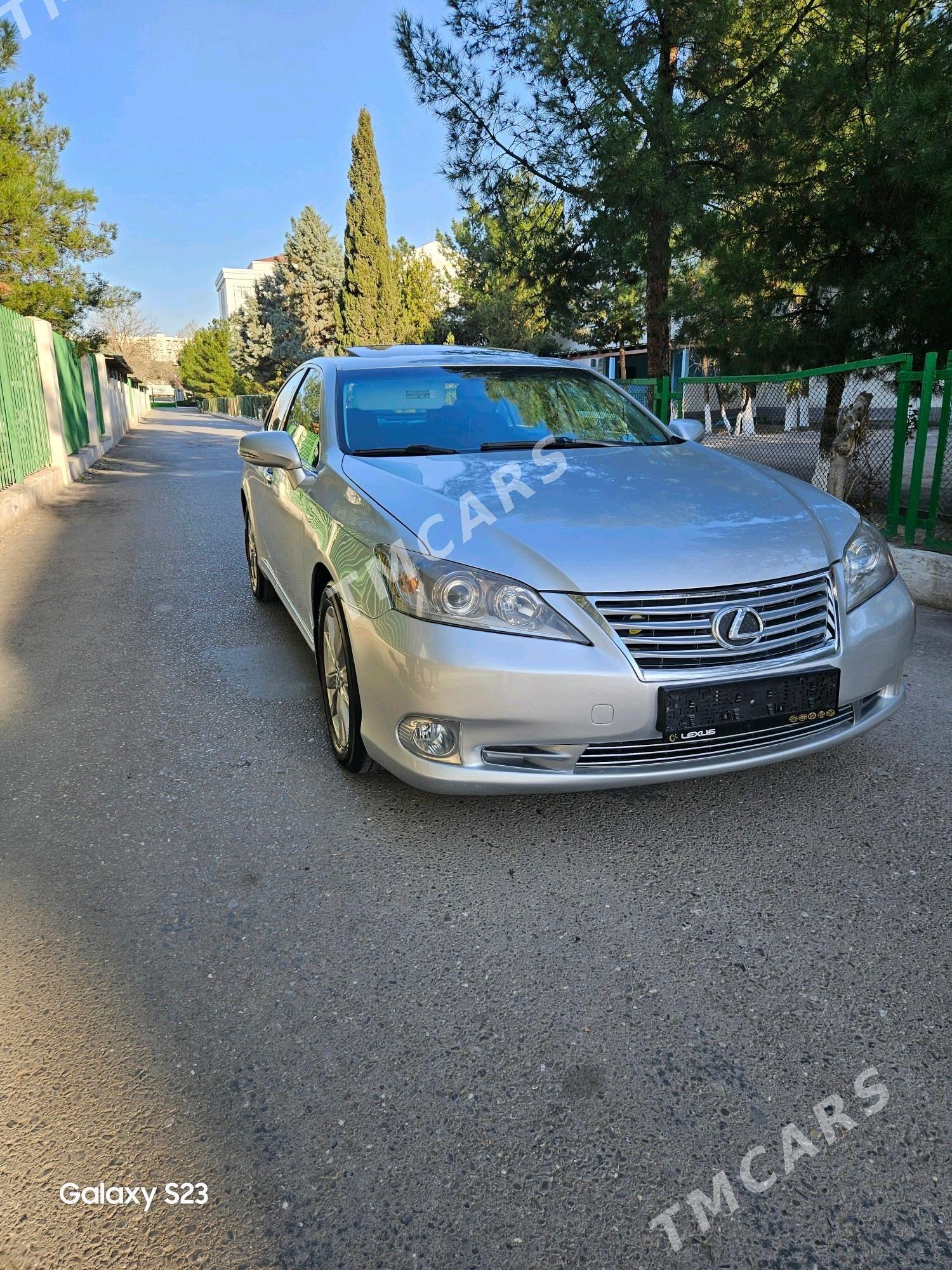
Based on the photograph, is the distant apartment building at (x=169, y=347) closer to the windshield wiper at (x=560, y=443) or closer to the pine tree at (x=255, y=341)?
the pine tree at (x=255, y=341)

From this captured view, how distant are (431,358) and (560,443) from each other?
3.30 feet

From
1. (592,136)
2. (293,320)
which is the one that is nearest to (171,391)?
(293,320)

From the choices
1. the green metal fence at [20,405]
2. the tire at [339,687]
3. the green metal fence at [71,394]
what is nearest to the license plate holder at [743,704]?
the tire at [339,687]

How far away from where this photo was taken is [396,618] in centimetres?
267

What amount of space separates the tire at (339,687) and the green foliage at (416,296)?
41.0 meters

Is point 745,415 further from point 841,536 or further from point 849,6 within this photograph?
point 841,536

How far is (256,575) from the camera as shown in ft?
19.5

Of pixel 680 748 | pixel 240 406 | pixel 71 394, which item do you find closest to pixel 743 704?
pixel 680 748

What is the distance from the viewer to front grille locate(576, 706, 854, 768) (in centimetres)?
258

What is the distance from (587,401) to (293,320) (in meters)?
52.1

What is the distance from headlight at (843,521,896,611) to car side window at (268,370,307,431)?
315 cm

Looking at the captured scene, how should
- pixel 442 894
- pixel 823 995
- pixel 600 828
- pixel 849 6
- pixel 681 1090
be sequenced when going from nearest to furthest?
pixel 681 1090, pixel 823 995, pixel 442 894, pixel 600 828, pixel 849 6

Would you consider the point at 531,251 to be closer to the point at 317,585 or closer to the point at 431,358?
the point at 431,358

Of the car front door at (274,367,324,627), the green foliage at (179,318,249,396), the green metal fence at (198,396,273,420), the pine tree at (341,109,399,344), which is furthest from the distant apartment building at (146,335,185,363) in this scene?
the car front door at (274,367,324,627)
